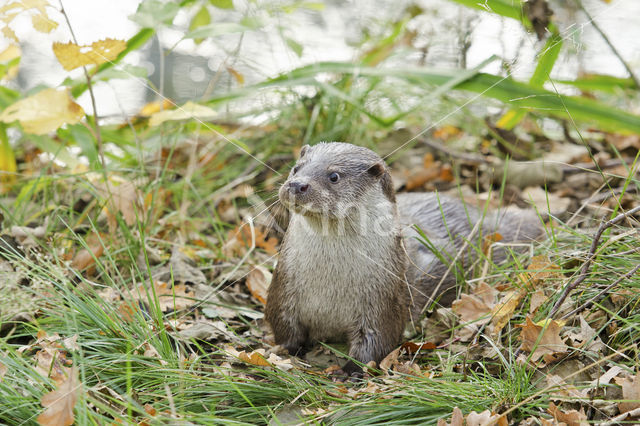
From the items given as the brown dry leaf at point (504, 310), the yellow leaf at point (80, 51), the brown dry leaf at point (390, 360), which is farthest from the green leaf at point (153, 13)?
the brown dry leaf at point (504, 310)

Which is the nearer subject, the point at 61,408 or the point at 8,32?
the point at 61,408

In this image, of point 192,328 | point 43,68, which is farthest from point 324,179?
point 43,68

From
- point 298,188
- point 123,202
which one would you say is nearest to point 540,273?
point 298,188

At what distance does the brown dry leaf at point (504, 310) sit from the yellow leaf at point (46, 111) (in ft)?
6.29

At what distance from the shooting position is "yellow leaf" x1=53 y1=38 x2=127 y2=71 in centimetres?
273

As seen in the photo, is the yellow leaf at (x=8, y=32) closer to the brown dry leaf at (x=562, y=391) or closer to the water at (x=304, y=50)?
the water at (x=304, y=50)

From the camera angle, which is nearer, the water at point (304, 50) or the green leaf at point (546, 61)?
the green leaf at point (546, 61)

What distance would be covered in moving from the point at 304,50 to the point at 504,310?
2.66 m

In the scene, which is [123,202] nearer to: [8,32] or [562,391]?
[8,32]

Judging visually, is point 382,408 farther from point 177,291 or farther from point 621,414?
point 177,291

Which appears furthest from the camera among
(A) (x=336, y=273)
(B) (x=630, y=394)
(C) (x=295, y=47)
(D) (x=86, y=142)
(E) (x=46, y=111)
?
A: (C) (x=295, y=47)

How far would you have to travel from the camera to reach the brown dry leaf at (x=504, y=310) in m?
2.38

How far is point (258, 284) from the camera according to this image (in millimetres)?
3154

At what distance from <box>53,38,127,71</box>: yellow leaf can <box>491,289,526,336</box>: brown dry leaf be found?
180cm
